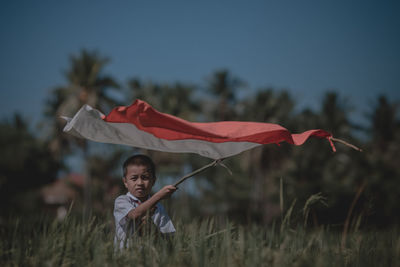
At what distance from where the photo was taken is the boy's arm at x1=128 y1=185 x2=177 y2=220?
2936 millimetres

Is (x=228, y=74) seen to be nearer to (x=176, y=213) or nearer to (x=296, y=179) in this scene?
(x=296, y=179)

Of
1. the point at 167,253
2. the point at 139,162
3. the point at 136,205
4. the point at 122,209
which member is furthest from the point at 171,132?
the point at 167,253

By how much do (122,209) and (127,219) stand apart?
102 mm

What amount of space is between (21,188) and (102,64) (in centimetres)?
1156

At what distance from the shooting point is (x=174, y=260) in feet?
8.88

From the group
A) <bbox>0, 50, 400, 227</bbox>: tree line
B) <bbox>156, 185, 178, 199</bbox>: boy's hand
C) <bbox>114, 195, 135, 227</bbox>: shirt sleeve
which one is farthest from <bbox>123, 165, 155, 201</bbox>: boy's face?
<bbox>0, 50, 400, 227</bbox>: tree line

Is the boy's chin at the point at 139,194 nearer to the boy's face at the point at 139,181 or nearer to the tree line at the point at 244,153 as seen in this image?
the boy's face at the point at 139,181

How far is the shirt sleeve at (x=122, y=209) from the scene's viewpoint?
10.6 feet

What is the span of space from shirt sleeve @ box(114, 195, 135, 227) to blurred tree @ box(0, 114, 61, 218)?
87.4 feet

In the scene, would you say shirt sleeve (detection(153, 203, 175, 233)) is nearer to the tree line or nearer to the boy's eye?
the boy's eye

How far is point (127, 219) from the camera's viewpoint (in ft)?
10.5

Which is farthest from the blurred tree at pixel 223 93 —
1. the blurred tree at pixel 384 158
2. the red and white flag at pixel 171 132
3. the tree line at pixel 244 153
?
the red and white flag at pixel 171 132

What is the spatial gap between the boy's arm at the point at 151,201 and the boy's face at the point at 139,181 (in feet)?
1.12

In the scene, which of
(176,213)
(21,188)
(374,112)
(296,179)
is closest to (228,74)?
(296,179)
